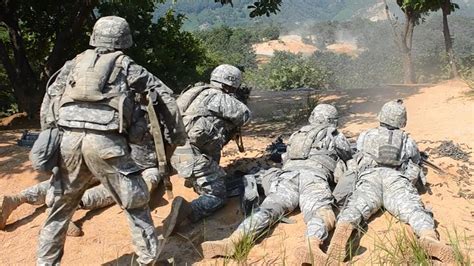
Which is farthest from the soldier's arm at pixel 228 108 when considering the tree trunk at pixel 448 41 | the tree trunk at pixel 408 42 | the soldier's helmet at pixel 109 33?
the tree trunk at pixel 408 42

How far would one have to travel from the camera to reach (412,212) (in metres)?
4.36

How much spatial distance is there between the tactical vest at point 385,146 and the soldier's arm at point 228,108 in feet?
3.91

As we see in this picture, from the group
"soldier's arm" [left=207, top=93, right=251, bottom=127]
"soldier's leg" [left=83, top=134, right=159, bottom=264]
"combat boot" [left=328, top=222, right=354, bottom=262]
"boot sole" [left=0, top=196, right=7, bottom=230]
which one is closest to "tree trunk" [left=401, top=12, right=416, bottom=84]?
"soldier's arm" [left=207, top=93, right=251, bottom=127]

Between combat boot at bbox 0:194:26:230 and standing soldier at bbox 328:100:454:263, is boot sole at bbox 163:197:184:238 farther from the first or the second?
combat boot at bbox 0:194:26:230

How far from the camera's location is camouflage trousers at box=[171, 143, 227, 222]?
16.7 ft

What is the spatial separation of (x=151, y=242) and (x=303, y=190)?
4.93ft

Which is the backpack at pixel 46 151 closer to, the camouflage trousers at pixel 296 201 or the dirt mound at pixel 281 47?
the camouflage trousers at pixel 296 201

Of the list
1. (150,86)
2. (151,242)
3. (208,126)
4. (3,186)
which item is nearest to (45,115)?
(150,86)

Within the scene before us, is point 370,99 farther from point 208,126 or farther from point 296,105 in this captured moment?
point 208,126

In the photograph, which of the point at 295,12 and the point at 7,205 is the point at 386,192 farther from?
the point at 295,12

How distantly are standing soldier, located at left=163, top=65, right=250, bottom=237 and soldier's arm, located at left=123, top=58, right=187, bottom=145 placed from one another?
1025mm

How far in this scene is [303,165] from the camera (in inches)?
197

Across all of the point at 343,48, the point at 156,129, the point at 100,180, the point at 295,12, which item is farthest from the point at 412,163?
the point at 295,12

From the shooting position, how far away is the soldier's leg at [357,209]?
3915mm
